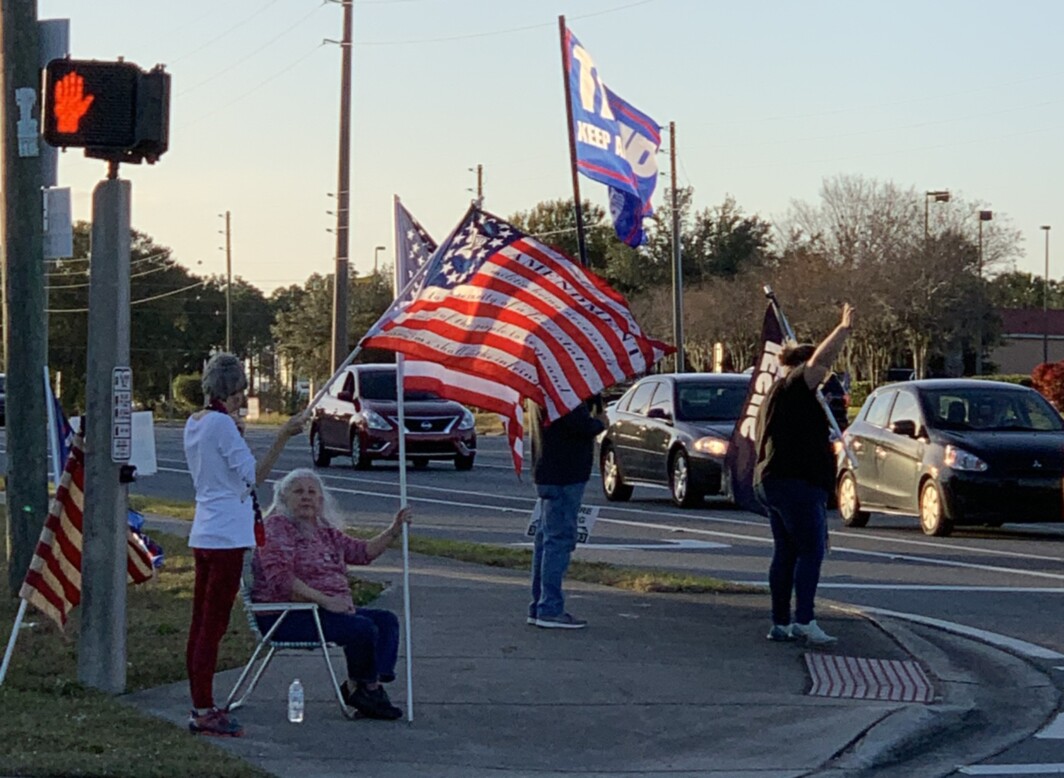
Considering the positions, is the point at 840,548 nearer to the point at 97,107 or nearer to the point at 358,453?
the point at 97,107

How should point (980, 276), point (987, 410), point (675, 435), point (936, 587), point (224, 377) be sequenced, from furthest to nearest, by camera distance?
point (980, 276)
point (675, 435)
point (987, 410)
point (936, 587)
point (224, 377)

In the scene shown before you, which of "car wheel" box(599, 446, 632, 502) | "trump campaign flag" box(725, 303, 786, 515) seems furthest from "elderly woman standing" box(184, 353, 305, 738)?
"car wheel" box(599, 446, 632, 502)

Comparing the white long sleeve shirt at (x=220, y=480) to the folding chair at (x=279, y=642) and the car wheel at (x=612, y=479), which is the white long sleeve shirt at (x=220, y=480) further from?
the car wheel at (x=612, y=479)

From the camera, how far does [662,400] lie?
23.8m

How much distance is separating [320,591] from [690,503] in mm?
14307

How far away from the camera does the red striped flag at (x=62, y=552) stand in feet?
31.5

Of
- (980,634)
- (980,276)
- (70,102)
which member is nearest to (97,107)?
(70,102)

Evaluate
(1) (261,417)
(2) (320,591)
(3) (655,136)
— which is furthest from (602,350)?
(1) (261,417)

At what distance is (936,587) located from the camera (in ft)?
46.8

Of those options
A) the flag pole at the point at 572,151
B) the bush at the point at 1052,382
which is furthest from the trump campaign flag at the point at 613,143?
the bush at the point at 1052,382

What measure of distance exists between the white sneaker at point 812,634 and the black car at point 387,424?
1882 cm

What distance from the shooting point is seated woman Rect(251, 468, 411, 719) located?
845 centimetres

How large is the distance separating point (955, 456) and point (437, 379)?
10.2 m

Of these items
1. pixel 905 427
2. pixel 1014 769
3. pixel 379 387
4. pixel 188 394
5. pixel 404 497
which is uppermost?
pixel 188 394
